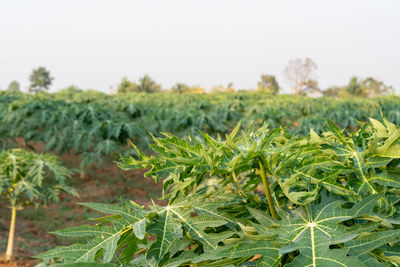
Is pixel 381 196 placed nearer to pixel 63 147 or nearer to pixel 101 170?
pixel 63 147

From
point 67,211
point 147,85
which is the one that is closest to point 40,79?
point 147,85

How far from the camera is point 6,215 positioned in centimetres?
630

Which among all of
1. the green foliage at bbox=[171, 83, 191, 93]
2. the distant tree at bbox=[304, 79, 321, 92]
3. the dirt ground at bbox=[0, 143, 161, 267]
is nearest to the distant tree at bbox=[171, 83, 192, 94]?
the green foliage at bbox=[171, 83, 191, 93]

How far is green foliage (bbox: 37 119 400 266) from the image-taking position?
554 millimetres

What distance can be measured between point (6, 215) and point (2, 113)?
295 centimetres

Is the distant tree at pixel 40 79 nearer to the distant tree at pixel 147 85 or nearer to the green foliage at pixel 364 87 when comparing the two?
the distant tree at pixel 147 85

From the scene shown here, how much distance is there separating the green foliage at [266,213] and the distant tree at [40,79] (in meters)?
75.7

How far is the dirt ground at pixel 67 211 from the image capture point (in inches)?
201

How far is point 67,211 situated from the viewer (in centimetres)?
664

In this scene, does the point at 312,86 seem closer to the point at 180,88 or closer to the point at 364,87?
the point at 364,87

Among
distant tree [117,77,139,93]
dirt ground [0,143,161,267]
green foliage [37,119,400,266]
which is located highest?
distant tree [117,77,139,93]

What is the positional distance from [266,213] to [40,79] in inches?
3001

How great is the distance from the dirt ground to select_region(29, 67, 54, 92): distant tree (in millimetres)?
66553

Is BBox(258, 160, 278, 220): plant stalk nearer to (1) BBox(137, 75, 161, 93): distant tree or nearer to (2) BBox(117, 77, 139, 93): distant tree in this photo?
(2) BBox(117, 77, 139, 93): distant tree
